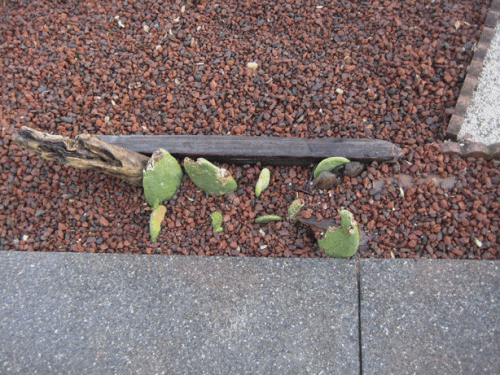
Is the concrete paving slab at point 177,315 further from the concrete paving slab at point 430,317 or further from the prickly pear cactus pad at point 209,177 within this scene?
the prickly pear cactus pad at point 209,177

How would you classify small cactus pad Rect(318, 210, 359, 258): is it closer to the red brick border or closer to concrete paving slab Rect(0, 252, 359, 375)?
concrete paving slab Rect(0, 252, 359, 375)

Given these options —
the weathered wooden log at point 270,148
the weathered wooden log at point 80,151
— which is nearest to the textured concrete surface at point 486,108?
the weathered wooden log at point 270,148

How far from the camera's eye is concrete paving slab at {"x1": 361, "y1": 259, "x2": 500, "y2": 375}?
5.02ft

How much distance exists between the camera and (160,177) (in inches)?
74.1

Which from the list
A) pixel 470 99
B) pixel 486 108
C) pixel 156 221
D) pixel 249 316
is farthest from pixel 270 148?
pixel 486 108

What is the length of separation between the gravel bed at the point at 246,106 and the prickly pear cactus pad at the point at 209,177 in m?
0.06

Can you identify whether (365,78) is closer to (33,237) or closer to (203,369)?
(203,369)

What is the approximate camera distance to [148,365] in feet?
5.21

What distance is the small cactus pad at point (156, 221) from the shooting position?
1.88 meters

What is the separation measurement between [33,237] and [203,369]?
1176mm

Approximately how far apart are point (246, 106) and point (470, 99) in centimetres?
131

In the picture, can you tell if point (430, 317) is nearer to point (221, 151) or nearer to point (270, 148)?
point (270, 148)

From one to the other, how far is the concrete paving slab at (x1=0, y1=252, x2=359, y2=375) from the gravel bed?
0.39 feet

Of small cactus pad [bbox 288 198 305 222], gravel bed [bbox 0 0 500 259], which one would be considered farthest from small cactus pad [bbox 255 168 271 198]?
small cactus pad [bbox 288 198 305 222]
